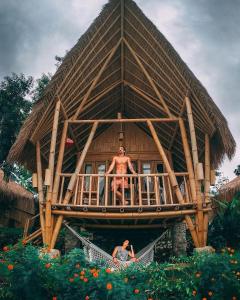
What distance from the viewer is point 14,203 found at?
12445 mm

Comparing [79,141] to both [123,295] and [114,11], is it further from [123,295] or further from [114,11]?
[123,295]

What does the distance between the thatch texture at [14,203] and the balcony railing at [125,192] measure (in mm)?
3234

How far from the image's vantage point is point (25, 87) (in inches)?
491

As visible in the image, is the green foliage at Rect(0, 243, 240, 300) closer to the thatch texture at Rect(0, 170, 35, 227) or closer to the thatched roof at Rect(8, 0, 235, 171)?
the thatched roof at Rect(8, 0, 235, 171)

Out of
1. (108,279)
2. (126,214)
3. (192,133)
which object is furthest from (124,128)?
(108,279)

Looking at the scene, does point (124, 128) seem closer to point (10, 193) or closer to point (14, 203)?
point (10, 193)

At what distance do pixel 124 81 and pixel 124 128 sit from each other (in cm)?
143

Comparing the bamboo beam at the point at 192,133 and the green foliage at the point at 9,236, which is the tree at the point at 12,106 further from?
the bamboo beam at the point at 192,133

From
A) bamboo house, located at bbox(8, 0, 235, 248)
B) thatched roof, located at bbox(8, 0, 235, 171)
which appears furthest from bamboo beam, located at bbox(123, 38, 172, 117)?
thatched roof, located at bbox(8, 0, 235, 171)

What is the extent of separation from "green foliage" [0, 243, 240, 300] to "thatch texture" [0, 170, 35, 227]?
6849 millimetres

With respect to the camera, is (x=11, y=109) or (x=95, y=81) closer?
(x=95, y=81)

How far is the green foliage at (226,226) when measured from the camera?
992cm

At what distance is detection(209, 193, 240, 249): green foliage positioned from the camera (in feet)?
32.6

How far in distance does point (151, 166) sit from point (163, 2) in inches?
234
